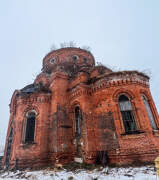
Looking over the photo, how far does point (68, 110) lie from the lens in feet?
39.8

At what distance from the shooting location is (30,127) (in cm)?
1187

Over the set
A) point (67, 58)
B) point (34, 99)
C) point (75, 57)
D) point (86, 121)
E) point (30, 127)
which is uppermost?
point (75, 57)

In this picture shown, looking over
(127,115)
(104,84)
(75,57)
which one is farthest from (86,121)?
(75,57)

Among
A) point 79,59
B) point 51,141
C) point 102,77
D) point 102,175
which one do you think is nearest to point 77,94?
point 102,77

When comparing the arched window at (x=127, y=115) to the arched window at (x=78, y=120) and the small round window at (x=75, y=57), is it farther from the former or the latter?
the small round window at (x=75, y=57)

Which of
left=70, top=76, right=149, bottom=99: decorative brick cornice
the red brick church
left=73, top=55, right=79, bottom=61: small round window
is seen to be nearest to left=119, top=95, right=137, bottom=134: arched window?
the red brick church

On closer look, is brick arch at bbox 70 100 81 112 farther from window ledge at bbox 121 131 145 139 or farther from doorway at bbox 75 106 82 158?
window ledge at bbox 121 131 145 139

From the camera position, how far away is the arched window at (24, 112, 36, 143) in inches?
453

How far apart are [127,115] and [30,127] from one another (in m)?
7.94

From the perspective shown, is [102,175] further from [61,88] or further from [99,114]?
[61,88]

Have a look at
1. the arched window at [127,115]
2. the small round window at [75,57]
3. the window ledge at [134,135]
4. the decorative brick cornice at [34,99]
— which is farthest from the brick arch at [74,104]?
the small round window at [75,57]

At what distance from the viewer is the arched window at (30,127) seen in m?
11.5

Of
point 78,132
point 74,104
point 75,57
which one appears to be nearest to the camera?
point 78,132

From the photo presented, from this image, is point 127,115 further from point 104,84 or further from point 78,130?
point 78,130
